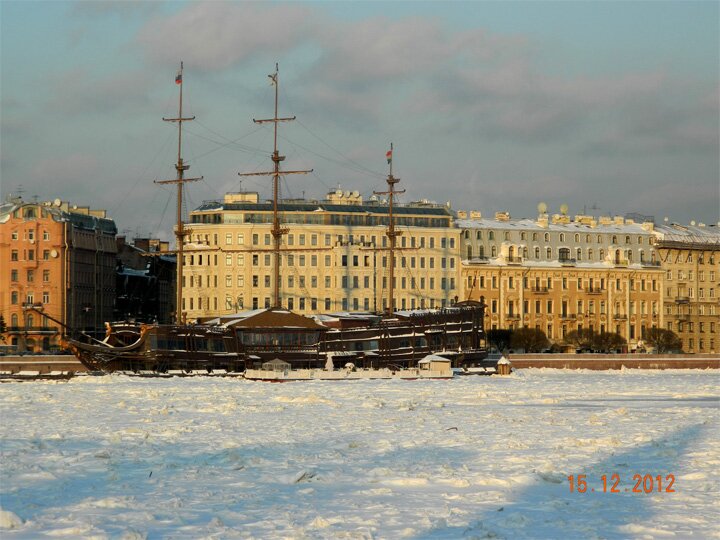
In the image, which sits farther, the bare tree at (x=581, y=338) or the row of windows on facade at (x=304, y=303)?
the bare tree at (x=581, y=338)

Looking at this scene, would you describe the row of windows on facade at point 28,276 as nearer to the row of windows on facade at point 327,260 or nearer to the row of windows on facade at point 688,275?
the row of windows on facade at point 327,260

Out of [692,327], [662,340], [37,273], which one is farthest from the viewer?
[692,327]

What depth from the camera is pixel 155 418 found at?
3238 centimetres

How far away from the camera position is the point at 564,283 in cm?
11056

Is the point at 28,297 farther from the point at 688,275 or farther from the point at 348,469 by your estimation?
the point at 348,469

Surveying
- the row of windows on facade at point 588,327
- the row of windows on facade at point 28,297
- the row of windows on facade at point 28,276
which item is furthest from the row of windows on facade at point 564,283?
the row of windows on facade at point 28,276

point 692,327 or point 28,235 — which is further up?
point 28,235

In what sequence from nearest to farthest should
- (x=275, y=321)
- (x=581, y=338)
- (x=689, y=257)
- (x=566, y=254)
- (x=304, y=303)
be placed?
(x=275, y=321) < (x=304, y=303) < (x=581, y=338) < (x=566, y=254) < (x=689, y=257)

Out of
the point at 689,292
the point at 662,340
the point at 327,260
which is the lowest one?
the point at 662,340

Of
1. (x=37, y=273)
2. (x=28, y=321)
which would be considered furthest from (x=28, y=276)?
(x=28, y=321)

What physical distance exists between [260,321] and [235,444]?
45702 millimetres

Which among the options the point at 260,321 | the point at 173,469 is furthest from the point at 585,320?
the point at 173,469

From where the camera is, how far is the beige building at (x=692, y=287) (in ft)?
378

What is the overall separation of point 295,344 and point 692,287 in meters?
55.0
